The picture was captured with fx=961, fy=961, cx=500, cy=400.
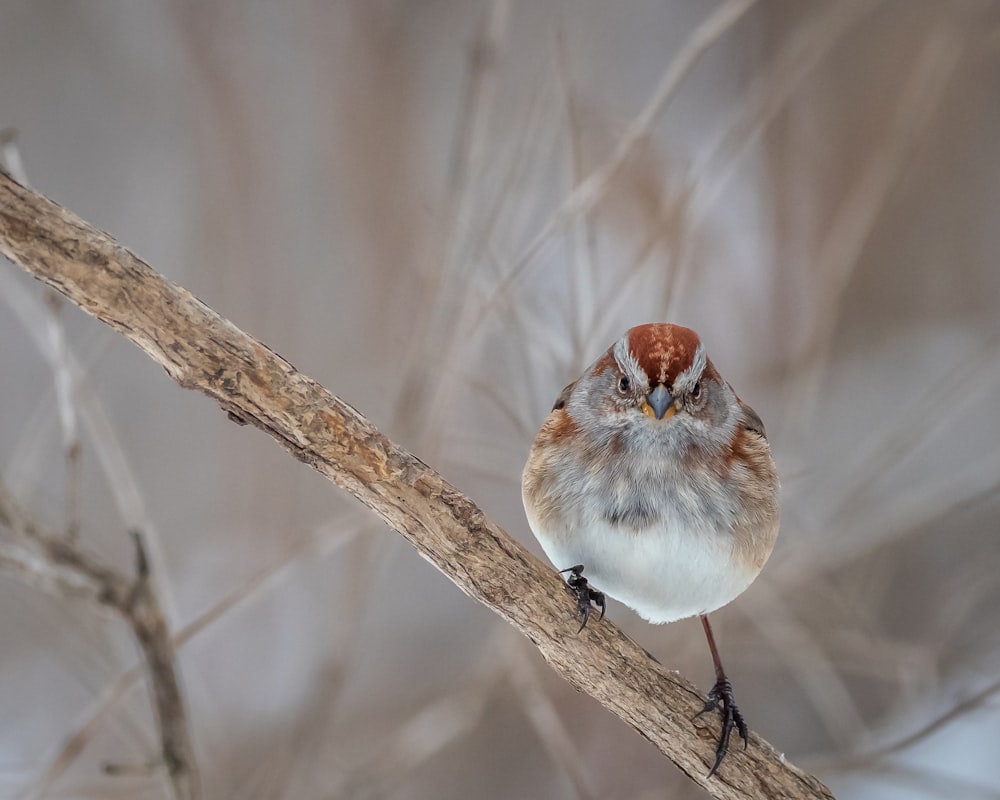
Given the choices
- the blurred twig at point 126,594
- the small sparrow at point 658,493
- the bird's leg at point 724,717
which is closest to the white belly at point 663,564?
the small sparrow at point 658,493

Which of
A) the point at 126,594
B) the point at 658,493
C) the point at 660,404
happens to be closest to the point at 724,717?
the point at 658,493

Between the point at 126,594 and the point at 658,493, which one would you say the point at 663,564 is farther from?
the point at 126,594

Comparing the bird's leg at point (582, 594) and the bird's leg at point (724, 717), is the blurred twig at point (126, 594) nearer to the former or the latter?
the bird's leg at point (582, 594)

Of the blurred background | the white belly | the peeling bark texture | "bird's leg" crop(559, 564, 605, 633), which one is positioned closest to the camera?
the peeling bark texture

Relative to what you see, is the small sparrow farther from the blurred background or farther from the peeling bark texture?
the blurred background

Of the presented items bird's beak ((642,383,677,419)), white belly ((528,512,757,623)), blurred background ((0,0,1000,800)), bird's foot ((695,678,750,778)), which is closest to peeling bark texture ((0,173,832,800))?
bird's foot ((695,678,750,778))

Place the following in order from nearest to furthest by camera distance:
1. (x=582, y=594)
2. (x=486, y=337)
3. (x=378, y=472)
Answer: (x=378, y=472)
(x=582, y=594)
(x=486, y=337)

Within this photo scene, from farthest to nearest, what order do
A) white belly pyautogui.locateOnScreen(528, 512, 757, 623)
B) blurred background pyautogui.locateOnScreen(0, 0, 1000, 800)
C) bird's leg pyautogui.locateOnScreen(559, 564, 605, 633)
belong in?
blurred background pyautogui.locateOnScreen(0, 0, 1000, 800)
white belly pyautogui.locateOnScreen(528, 512, 757, 623)
bird's leg pyautogui.locateOnScreen(559, 564, 605, 633)
